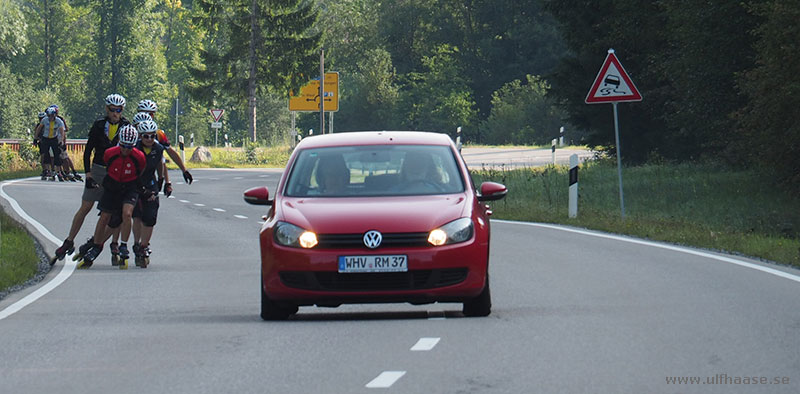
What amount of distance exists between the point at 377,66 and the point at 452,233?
8898 centimetres

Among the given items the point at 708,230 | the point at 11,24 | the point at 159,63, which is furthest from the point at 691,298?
the point at 159,63

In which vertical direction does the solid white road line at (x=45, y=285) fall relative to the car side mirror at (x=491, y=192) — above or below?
below

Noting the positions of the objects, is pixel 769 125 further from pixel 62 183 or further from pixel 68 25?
pixel 68 25

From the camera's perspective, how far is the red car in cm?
981

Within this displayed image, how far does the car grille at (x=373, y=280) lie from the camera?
32.4 ft

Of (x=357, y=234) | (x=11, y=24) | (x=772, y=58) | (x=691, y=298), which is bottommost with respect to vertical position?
(x=691, y=298)

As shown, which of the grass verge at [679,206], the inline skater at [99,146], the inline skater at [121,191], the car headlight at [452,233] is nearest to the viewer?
the car headlight at [452,233]

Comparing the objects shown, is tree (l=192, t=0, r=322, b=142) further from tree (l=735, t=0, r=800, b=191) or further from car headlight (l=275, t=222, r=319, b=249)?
car headlight (l=275, t=222, r=319, b=249)

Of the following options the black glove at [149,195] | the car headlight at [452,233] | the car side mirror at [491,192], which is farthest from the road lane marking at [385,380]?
the black glove at [149,195]

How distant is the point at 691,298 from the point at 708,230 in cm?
773

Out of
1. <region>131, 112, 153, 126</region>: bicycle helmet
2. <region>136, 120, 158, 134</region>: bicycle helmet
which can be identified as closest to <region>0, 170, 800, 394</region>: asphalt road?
<region>136, 120, 158, 134</region>: bicycle helmet

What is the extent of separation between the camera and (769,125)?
75.7 ft

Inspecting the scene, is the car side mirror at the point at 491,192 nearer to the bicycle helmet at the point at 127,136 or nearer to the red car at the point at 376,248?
the red car at the point at 376,248

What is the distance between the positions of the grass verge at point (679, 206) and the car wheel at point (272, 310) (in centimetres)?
649
